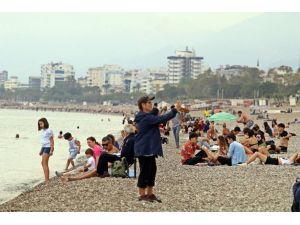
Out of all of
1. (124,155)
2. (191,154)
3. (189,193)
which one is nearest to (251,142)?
(191,154)

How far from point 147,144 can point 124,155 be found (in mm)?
2651

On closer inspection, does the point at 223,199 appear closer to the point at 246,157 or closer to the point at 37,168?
the point at 246,157

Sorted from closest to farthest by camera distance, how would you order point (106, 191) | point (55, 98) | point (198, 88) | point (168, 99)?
point (106, 191) → point (198, 88) → point (168, 99) → point (55, 98)

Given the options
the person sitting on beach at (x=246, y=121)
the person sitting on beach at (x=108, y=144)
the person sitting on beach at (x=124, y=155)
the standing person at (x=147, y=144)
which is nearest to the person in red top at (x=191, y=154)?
the person sitting on beach at (x=108, y=144)

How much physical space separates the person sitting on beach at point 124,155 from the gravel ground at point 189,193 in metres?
0.35

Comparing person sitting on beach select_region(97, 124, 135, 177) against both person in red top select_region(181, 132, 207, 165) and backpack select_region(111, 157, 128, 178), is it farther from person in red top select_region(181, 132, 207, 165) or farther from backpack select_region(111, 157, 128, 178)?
person in red top select_region(181, 132, 207, 165)

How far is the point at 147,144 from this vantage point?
7426 mm

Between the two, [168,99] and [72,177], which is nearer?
[72,177]

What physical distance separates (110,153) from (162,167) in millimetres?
2519

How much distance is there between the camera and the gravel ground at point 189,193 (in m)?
7.38

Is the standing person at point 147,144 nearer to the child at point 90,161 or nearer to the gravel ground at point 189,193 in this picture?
the gravel ground at point 189,193

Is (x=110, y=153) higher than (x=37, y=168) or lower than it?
higher
